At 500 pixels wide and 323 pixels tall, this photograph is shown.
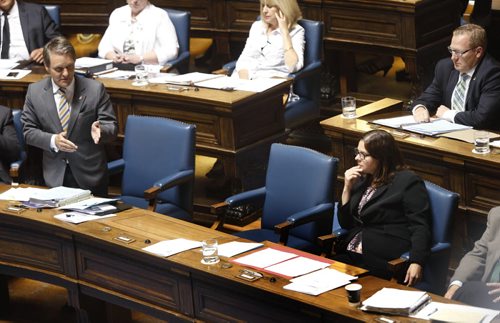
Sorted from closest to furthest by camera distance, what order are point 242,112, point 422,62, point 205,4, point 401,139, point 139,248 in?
point 139,248 → point 401,139 → point 242,112 → point 422,62 → point 205,4

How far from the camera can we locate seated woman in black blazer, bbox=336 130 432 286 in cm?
527

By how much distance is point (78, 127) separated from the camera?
20.8ft

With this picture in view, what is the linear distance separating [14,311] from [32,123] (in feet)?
3.59

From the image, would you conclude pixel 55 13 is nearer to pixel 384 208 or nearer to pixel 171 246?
pixel 171 246

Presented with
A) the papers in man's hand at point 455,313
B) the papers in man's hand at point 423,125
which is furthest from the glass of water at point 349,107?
the papers in man's hand at point 455,313

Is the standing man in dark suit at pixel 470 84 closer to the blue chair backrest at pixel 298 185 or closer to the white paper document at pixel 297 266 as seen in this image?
the blue chair backrest at pixel 298 185

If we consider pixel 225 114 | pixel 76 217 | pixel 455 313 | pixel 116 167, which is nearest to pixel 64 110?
pixel 116 167

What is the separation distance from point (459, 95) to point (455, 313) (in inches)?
95.9

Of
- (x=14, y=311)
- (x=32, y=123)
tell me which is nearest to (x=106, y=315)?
(x=14, y=311)

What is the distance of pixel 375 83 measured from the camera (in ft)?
30.7

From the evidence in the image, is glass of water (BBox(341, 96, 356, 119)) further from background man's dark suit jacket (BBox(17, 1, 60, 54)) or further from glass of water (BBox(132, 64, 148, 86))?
background man's dark suit jacket (BBox(17, 1, 60, 54))

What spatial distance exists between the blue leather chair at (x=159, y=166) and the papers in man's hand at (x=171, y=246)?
2.90 ft

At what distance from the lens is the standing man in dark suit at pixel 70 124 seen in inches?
247

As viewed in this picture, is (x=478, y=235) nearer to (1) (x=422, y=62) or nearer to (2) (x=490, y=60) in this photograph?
(2) (x=490, y=60)
